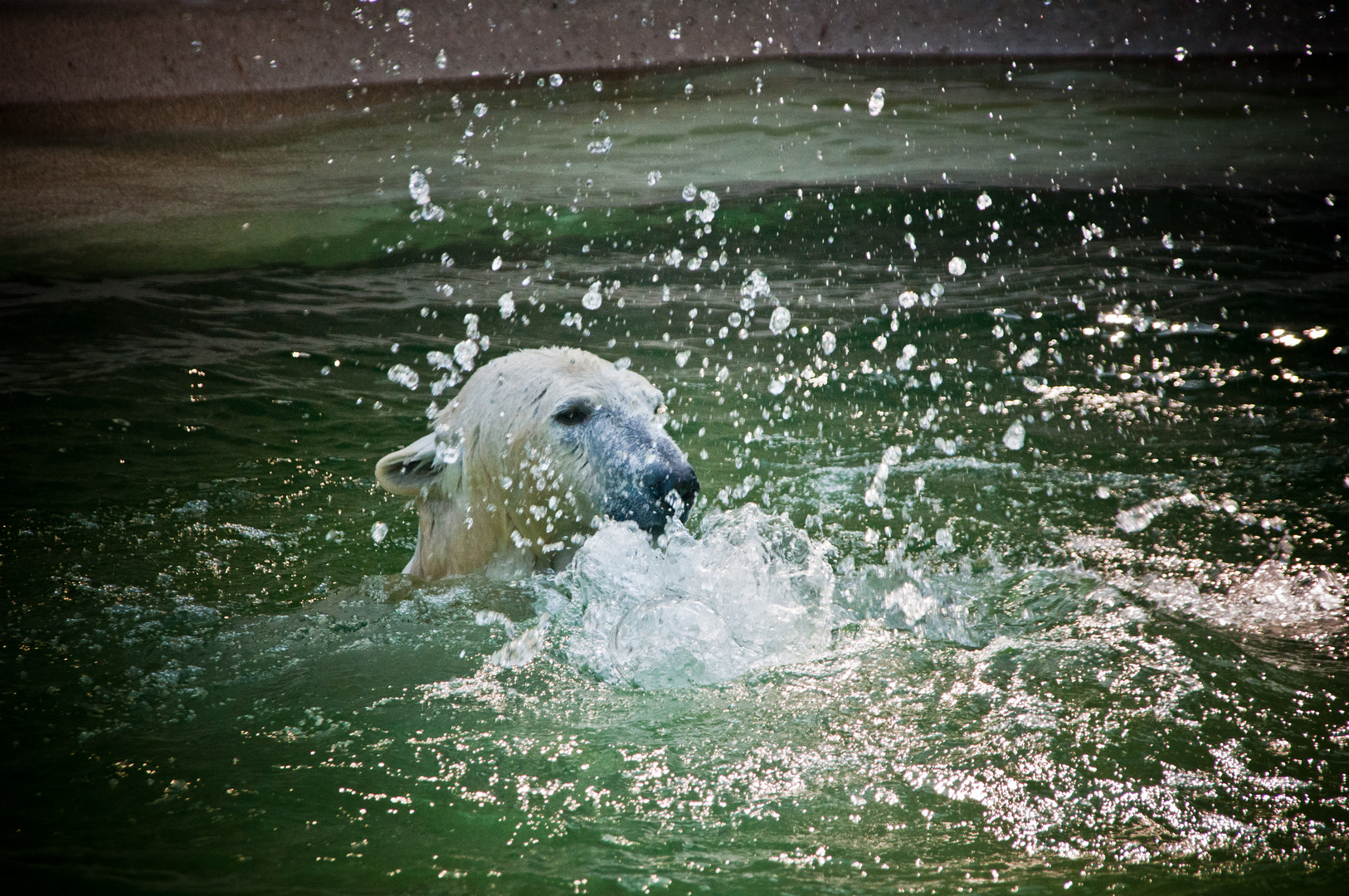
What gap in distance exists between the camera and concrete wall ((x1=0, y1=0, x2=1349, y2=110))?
10.3 meters

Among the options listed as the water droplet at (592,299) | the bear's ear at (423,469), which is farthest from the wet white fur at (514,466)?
the water droplet at (592,299)

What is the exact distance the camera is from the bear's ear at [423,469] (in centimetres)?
388

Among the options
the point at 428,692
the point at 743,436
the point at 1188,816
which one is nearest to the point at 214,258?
the point at 743,436

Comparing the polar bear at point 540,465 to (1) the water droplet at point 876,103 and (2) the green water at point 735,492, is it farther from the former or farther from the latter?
(1) the water droplet at point 876,103

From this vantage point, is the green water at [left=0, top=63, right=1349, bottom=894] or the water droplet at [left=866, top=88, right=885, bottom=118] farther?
the water droplet at [left=866, top=88, right=885, bottom=118]

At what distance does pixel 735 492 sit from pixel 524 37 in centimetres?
753

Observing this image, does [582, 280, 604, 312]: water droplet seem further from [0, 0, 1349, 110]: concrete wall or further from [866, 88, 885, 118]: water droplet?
[0, 0, 1349, 110]: concrete wall

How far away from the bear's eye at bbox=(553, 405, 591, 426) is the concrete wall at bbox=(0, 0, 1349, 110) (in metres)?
8.40

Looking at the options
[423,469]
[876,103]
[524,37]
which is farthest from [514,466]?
[524,37]

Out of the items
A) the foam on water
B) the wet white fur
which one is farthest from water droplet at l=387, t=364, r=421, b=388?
the foam on water

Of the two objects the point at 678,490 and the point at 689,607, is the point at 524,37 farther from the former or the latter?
the point at 689,607

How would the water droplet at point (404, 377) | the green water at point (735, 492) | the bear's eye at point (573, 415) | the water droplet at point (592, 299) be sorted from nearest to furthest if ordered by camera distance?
1. the green water at point (735, 492)
2. the bear's eye at point (573, 415)
3. the water droplet at point (404, 377)
4. the water droplet at point (592, 299)

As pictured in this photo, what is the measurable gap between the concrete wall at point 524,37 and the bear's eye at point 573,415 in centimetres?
840

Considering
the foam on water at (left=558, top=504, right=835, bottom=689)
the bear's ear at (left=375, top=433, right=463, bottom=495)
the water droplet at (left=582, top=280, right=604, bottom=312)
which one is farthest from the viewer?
the water droplet at (left=582, top=280, right=604, bottom=312)
